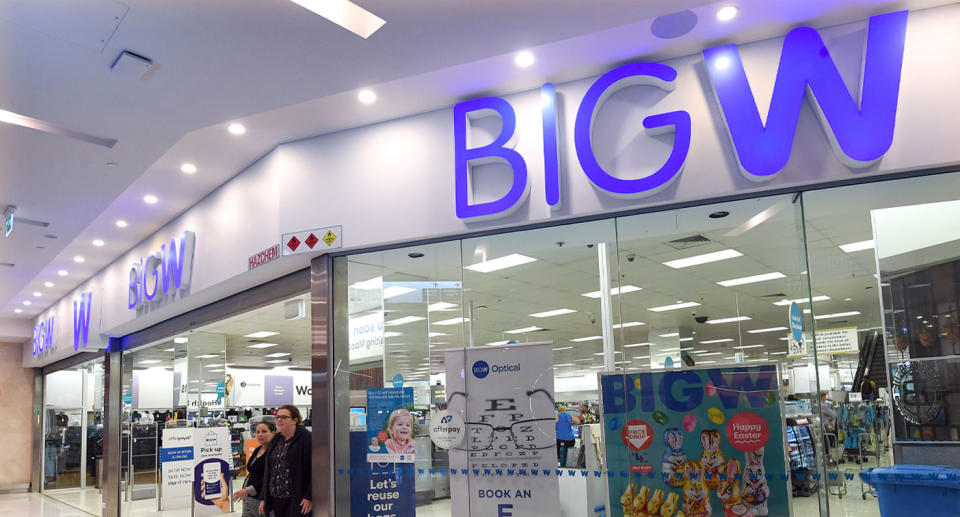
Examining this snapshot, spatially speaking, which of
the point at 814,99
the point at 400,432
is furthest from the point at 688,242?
the point at 400,432

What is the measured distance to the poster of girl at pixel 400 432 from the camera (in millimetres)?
6098

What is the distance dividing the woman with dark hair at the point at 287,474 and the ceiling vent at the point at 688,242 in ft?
11.8

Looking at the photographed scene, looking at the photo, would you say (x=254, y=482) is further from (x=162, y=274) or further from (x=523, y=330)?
(x=162, y=274)

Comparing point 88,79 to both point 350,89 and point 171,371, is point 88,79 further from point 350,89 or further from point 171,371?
point 171,371

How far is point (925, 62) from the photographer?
451cm

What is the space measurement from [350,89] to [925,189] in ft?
13.4

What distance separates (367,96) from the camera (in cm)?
575

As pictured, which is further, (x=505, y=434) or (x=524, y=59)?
(x=505, y=434)

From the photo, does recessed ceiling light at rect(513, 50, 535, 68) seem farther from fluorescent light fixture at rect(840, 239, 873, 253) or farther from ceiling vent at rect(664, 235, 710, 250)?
fluorescent light fixture at rect(840, 239, 873, 253)

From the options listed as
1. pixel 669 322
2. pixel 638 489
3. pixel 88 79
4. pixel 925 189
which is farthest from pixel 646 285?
pixel 88 79

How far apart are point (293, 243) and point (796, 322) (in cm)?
413

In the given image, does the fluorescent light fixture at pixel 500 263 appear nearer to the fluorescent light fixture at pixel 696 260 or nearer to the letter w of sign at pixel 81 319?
the fluorescent light fixture at pixel 696 260

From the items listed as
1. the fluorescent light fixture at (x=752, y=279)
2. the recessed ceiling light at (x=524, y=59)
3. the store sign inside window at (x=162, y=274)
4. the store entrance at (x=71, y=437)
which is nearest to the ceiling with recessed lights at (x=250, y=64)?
the recessed ceiling light at (x=524, y=59)

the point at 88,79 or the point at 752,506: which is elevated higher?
the point at 88,79
